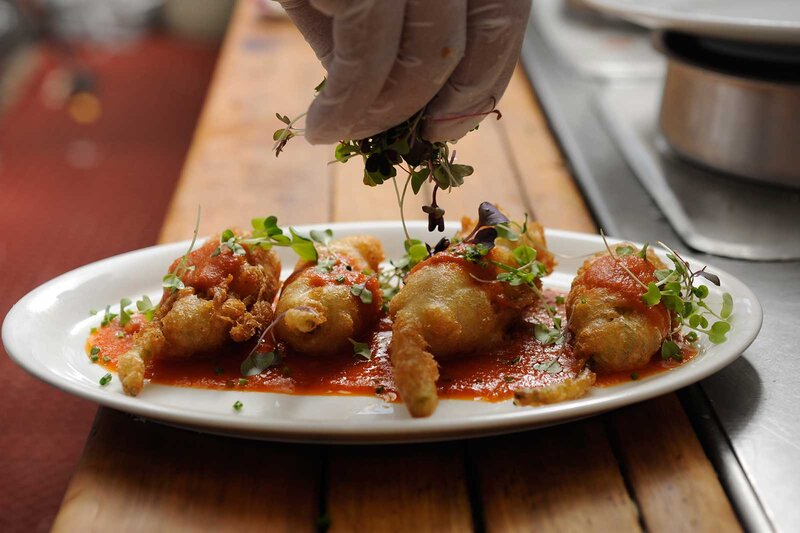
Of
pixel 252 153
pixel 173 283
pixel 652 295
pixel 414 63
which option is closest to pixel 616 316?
pixel 652 295

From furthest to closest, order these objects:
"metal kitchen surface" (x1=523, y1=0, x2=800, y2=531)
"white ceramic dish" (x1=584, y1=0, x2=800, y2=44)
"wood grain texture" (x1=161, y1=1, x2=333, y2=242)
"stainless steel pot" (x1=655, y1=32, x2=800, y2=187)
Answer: "wood grain texture" (x1=161, y1=1, x2=333, y2=242) → "stainless steel pot" (x1=655, y1=32, x2=800, y2=187) → "white ceramic dish" (x1=584, y1=0, x2=800, y2=44) → "metal kitchen surface" (x1=523, y1=0, x2=800, y2=531)

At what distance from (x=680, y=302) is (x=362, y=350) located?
59 cm

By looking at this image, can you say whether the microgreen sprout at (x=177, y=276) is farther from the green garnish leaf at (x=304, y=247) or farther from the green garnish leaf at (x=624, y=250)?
the green garnish leaf at (x=624, y=250)

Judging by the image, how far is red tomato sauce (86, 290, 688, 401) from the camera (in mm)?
1502

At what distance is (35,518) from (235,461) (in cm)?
129

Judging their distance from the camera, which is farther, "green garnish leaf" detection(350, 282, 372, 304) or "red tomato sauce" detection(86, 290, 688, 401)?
"green garnish leaf" detection(350, 282, 372, 304)

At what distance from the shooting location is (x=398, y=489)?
1333 mm

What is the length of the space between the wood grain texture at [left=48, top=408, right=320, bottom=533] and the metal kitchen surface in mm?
676

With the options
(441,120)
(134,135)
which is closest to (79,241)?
(134,135)

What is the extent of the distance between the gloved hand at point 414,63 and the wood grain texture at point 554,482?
57cm

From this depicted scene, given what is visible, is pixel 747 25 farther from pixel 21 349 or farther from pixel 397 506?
pixel 21 349

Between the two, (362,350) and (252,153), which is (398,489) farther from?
(252,153)

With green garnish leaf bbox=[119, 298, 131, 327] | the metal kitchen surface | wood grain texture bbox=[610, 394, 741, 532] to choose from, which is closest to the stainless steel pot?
the metal kitchen surface

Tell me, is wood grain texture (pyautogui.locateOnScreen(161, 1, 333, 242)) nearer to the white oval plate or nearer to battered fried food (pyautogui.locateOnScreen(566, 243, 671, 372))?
the white oval plate
